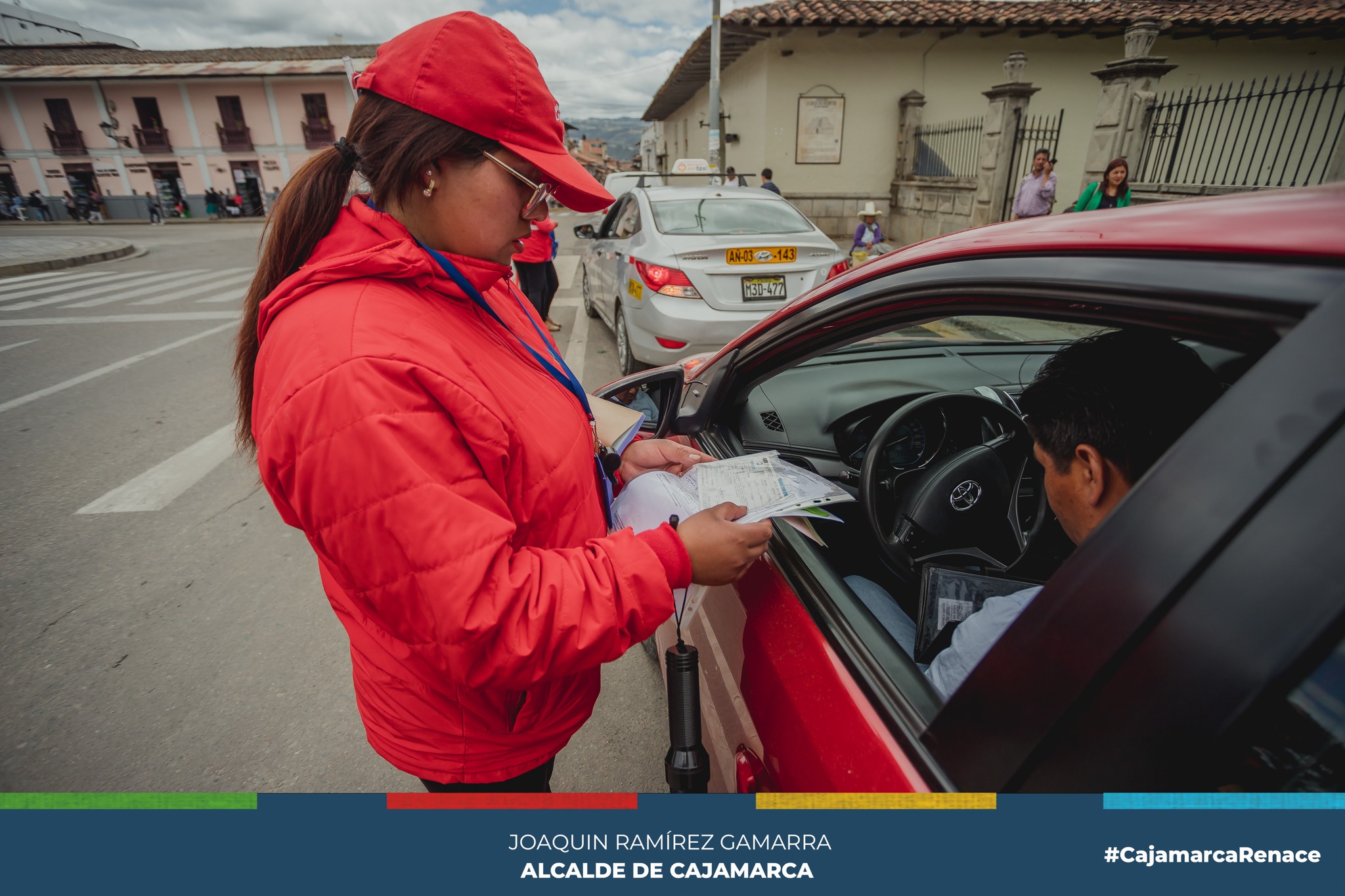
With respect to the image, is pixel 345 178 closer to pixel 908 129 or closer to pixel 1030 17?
pixel 908 129

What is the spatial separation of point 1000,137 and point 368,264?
1151cm

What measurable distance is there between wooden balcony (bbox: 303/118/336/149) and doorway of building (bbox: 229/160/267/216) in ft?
10.5

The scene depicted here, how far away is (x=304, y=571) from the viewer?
3090 millimetres

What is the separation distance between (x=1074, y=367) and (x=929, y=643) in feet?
1.96

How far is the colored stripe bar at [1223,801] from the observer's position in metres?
0.64

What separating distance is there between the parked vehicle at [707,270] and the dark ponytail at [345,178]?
13.0 feet

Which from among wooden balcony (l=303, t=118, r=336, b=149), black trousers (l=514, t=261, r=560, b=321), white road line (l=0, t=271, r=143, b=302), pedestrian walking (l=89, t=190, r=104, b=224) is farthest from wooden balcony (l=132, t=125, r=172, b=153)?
black trousers (l=514, t=261, r=560, b=321)

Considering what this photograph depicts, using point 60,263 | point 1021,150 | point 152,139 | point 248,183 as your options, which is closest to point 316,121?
point 248,183

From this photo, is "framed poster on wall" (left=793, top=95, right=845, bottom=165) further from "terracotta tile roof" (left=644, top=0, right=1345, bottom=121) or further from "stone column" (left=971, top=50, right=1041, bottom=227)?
"stone column" (left=971, top=50, right=1041, bottom=227)

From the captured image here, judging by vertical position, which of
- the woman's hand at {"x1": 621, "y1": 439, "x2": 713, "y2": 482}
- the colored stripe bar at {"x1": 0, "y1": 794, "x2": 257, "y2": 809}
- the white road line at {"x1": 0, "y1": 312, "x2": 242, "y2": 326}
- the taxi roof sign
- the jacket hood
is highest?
the taxi roof sign

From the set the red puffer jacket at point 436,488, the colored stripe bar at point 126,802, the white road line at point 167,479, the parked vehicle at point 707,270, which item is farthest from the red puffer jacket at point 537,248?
the colored stripe bar at point 126,802

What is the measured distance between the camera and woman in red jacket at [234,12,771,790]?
792mm

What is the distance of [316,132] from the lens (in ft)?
111

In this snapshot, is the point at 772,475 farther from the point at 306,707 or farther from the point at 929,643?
the point at 306,707
